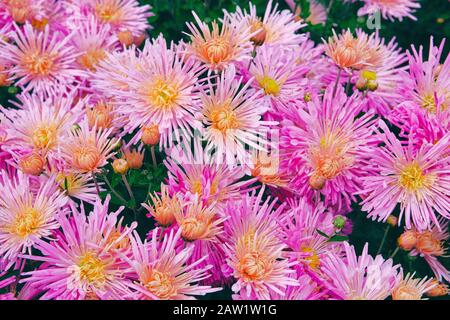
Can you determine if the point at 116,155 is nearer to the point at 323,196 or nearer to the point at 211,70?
the point at 211,70

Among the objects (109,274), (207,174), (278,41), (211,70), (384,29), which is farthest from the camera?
(384,29)

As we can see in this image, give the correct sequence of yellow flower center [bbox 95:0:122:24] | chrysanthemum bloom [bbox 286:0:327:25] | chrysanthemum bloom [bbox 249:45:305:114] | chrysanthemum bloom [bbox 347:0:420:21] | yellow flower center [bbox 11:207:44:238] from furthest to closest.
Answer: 1. chrysanthemum bloom [bbox 286:0:327:25]
2. chrysanthemum bloom [bbox 347:0:420:21]
3. yellow flower center [bbox 95:0:122:24]
4. chrysanthemum bloom [bbox 249:45:305:114]
5. yellow flower center [bbox 11:207:44:238]

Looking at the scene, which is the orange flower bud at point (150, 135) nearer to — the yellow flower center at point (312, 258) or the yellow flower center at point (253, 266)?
the yellow flower center at point (253, 266)

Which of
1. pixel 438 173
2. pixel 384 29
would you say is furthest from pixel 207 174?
pixel 384 29

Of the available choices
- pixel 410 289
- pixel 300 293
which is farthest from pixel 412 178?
pixel 300 293

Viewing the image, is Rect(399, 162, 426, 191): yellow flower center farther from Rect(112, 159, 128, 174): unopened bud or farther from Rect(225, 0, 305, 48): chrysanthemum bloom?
Rect(112, 159, 128, 174): unopened bud

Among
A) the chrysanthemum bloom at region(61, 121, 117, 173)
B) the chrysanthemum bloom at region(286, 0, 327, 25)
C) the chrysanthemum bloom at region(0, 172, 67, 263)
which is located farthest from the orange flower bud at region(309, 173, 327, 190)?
the chrysanthemum bloom at region(286, 0, 327, 25)

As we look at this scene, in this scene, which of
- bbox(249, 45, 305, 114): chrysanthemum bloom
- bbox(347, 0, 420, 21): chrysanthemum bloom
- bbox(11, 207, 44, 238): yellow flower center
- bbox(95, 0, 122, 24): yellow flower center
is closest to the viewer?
bbox(11, 207, 44, 238): yellow flower center
